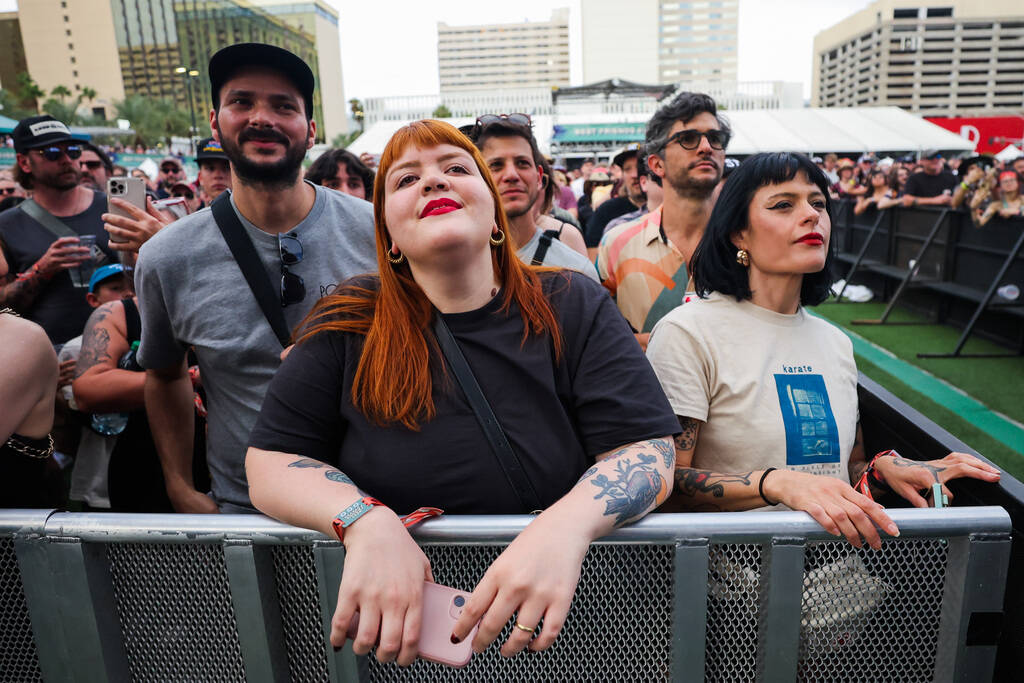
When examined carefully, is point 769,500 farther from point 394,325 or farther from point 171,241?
point 171,241

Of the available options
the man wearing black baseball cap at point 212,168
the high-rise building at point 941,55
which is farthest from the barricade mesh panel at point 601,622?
the high-rise building at point 941,55

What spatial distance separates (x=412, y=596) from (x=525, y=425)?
17.6 inches

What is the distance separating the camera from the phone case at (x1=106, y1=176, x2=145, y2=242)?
8.13ft

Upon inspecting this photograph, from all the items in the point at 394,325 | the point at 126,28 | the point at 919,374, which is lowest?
the point at 919,374

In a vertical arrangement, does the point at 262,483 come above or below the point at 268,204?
below

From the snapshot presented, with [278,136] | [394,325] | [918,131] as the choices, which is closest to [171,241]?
[278,136]

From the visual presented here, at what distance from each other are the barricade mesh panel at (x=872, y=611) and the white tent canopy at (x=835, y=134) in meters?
32.9

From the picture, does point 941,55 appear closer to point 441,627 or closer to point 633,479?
point 633,479

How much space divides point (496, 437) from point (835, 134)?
130 feet

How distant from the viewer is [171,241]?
2.10 metres

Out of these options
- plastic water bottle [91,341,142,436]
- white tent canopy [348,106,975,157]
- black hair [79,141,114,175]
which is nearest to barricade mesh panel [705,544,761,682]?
plastic water bottle [91,341,142,436]

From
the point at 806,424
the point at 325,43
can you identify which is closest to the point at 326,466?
the point at 806,424

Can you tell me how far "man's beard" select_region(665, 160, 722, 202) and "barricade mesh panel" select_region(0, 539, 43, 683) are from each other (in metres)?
2.96

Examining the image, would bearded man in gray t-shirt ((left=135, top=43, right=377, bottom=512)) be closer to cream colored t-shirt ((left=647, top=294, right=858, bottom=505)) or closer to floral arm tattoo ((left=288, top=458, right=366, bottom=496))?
floral arm tattoo ((left=288, top=458, right=366, bottom=496))
